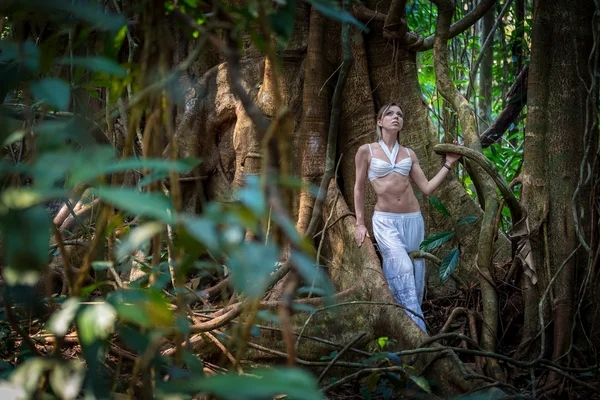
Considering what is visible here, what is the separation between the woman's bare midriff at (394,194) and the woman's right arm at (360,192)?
0.41 ft

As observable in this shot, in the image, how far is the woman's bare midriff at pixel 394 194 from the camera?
4.06 m

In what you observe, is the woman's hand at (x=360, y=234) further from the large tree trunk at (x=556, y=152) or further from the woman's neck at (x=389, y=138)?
the large tree trunk at (x=556, y=152)

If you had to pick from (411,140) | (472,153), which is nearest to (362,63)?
(411,140)

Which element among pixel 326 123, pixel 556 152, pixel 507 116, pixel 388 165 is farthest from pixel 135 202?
pixel 507 116

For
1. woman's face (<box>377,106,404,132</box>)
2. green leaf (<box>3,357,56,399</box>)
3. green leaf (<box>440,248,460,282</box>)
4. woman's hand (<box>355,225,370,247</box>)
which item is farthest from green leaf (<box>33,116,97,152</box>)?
woman's face (<box>377,106,404,132</box>)

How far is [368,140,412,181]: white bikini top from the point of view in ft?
13.3

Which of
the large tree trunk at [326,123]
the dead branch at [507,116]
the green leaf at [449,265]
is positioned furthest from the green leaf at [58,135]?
the dead branch at [507,116]

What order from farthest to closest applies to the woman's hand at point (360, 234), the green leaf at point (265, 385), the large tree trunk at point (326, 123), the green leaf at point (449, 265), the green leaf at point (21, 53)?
the large tree trunk at point (326, 123)
the woman's hand at point (360, 234)
the green leaf at point (449, 265)
the green leaf at point (21, 53)
the green leaf at point (265, 385)

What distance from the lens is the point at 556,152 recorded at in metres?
3.01

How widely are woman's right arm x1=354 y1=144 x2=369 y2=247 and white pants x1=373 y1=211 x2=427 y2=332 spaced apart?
175 millimetres

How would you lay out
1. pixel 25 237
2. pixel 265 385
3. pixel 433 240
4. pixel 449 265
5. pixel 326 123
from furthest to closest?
pixel 326 123, pixel 433 240, pixel 449 265, pixel 25 237, pixel 265 385

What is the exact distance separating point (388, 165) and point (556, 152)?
123cm

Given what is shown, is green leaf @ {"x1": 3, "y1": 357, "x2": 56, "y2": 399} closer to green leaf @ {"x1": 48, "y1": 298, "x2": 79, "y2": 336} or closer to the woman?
green leaf @ {"x1": 48, "y1": 298, "x2": 79, "y2": 336}

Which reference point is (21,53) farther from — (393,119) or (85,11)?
(393,119)
